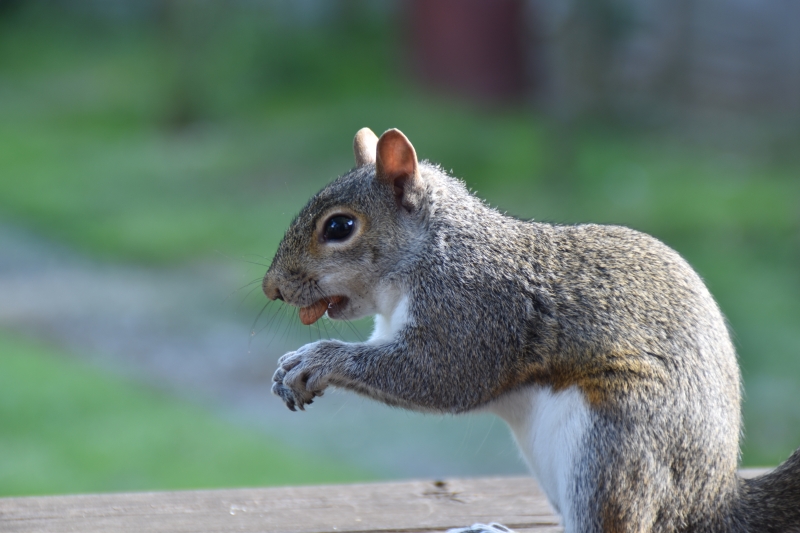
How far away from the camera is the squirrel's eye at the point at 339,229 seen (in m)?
2.15

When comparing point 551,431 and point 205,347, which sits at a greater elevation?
point 205,347

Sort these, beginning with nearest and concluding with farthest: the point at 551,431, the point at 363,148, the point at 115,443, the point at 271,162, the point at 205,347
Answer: the point at 551,431 → the point at 363,148 → the point at 115,443 → the point at 205,347 → the point at 271,162

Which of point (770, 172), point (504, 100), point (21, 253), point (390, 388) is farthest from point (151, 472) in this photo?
point (504, 100)

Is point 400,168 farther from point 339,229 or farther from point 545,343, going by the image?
point 545,343

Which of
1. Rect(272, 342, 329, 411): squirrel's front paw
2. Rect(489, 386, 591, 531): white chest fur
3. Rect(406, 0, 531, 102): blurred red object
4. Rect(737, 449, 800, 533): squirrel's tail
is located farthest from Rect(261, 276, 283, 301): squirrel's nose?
Rect(406, 0, 531, 102): blurred red object

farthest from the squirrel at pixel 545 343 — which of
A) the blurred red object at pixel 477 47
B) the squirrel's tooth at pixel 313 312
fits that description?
the blurred red object at pixel 477 47

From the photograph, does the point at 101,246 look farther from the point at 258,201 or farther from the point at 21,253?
the point at 258,201

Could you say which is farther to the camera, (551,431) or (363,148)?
(363,148)

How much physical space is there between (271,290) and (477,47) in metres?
9.36

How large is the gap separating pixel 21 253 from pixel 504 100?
211 inches

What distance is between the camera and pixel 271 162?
32.2 ft

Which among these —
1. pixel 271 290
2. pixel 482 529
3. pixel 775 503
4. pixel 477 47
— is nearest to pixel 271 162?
pixel 477 47

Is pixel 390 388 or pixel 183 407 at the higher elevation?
pixel 183 407

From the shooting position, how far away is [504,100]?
11148 mm
